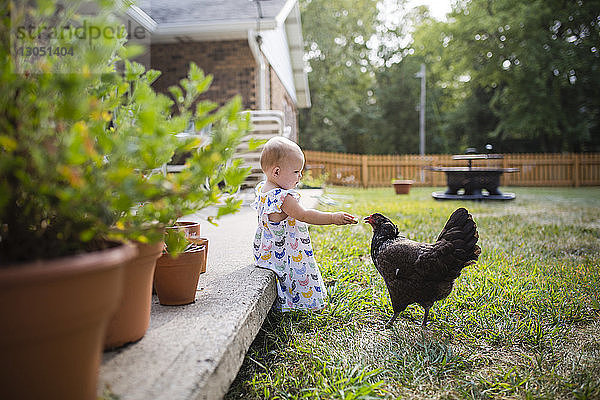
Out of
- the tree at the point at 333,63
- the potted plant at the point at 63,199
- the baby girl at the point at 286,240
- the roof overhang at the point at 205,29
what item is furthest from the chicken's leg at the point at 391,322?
the tree at the point at 333,63

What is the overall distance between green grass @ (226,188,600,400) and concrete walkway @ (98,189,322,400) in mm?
203

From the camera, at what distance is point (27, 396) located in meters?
0.91

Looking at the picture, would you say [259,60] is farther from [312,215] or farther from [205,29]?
[312,215]

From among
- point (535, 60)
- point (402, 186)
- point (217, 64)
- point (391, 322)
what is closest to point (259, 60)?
point (217, 64)

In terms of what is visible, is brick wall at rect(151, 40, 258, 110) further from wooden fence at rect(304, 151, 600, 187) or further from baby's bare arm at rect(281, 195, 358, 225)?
wooden fence at rect(304, 151, 600, 187)

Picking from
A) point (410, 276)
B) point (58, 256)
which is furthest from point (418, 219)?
point (58, 256)

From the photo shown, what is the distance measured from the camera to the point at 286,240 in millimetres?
2406

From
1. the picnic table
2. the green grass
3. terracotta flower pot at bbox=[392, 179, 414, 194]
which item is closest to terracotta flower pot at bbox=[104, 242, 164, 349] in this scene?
the green grass

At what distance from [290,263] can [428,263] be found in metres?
0.72

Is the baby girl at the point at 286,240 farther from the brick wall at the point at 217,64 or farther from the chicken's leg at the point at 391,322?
the brick wall at the point at 217,64

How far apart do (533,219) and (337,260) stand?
4.03 metres

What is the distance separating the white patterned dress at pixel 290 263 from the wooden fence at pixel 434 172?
13.0 meters

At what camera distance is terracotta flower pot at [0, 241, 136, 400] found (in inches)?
32.4

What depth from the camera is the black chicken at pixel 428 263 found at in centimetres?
209
